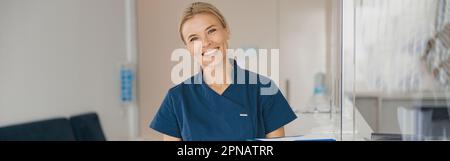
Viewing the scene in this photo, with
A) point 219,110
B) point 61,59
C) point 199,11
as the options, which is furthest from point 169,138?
point 61,59

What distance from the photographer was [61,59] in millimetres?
880

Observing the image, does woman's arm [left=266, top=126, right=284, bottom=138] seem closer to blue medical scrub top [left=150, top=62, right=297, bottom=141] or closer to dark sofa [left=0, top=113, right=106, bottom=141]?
blue medical scrub top [left=150, top=62, right=297, bottom=141]

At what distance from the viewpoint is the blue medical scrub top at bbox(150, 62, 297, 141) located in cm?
70

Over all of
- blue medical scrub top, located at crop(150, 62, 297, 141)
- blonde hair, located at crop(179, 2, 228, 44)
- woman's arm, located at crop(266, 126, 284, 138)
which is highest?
blonde hair, located at crop(179, 2, 228, 44)

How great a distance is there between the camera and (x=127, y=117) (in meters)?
0.74

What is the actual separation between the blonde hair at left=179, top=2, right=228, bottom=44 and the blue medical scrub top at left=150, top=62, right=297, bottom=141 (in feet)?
0.28

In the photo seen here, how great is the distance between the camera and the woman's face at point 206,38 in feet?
2.30

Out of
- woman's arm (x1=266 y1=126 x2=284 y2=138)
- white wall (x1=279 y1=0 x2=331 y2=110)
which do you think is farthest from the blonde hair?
woman's arm (x1=266 y1=126 x2=284 y2=138)

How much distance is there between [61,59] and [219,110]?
405 mm

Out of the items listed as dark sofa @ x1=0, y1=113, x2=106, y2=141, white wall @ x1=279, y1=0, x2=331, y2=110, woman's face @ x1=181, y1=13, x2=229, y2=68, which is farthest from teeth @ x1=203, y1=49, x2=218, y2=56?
dark sofa @ x1=0, y1=113, x2=106, y2=141

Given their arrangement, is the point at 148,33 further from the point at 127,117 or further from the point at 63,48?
the point at 63,48

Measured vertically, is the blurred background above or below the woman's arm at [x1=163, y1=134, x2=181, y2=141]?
above
